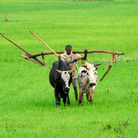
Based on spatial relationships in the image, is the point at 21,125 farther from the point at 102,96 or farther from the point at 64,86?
the point at 102,96

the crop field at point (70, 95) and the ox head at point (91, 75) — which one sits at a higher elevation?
the ox head at point (91, 75)

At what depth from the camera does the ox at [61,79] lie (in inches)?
450

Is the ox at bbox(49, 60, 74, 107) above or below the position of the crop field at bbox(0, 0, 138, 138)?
above

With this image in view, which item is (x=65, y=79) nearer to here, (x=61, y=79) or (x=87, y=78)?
(x=61, y=79)

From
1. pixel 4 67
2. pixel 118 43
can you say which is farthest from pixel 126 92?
pixel 118 43

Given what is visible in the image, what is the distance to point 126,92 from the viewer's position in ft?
44.7

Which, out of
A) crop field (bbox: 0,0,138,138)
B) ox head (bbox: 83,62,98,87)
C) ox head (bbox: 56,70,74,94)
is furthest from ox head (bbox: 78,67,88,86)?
crop field (bbox: 0,0,138,138)

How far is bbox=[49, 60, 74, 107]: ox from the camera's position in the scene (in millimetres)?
11438

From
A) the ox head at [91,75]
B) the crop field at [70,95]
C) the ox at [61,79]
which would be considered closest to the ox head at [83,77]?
the ox head at [91,75]

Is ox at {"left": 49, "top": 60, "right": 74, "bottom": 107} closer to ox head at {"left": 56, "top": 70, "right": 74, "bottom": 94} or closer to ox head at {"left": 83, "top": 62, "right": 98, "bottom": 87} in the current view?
ox head at {"left": 56, "top": 70, "right": 74, "bottom": 94}

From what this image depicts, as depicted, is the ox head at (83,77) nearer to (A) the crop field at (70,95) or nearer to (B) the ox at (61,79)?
(B) the ox at (61,79)

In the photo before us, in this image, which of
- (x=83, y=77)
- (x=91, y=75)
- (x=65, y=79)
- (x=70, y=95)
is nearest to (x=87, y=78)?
(x=83, y=77)

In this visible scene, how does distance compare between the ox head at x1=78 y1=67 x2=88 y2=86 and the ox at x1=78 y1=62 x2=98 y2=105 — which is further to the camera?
the ox head at x1=78 y1=67 x2=88 y2=86

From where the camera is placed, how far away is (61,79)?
11.6 meters
